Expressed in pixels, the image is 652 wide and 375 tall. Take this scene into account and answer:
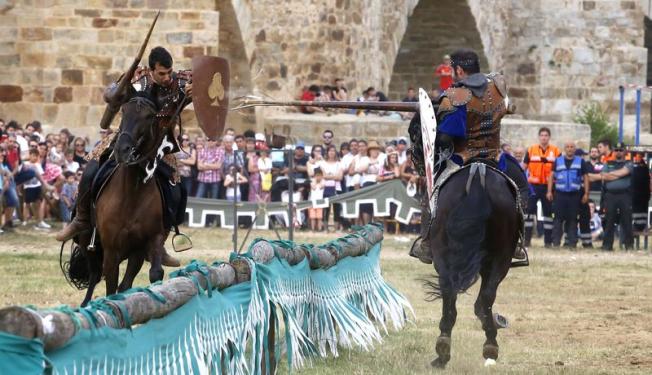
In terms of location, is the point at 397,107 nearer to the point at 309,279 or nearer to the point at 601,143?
the point at 309,279

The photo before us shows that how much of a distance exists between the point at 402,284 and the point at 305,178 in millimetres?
8680

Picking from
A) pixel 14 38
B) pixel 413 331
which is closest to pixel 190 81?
pixel 413 331

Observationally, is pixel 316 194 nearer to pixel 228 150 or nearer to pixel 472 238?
pixel 228 150

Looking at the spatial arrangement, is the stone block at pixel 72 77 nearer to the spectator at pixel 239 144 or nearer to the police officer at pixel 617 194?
the spectator at pixel 239 144

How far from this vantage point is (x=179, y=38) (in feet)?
85.1

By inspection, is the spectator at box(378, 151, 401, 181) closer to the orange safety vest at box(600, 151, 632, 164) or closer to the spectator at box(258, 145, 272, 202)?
the spectator at box(258, 145, 272, 202)

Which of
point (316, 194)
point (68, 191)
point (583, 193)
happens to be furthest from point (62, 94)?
point (583, 193)

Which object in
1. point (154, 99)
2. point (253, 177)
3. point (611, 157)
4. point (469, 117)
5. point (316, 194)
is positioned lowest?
point (316, 194)

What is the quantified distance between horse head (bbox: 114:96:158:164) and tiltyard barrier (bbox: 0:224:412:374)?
1.26m

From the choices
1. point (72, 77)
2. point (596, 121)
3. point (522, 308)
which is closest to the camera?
point (522, 308)

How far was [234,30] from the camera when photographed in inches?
1097

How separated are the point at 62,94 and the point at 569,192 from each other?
884 centimetres

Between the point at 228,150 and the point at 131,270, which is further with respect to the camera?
the point at 228,150

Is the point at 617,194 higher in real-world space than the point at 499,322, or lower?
lower
